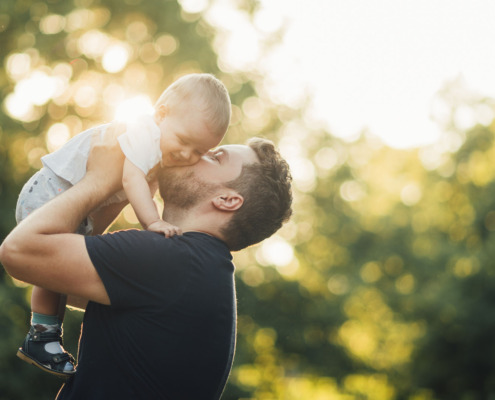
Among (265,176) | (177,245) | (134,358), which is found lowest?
(134,358)

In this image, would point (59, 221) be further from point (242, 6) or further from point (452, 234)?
point (452, 234)

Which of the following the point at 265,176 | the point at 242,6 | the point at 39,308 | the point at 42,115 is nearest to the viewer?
the point at 39,308

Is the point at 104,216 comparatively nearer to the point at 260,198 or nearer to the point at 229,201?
the point at 229,201

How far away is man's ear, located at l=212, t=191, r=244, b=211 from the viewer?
2832 mm

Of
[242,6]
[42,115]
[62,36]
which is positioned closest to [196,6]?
[242,6]

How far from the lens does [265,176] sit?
2.97 m

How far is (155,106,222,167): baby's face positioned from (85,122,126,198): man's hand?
9.3 inches

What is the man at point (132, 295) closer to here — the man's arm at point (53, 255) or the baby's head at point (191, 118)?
the man's arm at point (53, 255)

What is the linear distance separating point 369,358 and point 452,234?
594 cm

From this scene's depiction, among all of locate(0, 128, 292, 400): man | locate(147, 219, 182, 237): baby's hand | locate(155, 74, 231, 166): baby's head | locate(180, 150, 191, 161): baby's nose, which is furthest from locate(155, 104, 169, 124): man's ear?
locate(147, 219, 182, 237): baby's hand

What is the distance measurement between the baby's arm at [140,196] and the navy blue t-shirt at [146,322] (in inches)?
7.0

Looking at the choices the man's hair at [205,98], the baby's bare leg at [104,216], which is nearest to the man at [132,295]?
the baby's bare leg at [104,216]

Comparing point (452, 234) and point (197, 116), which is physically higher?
point (452, 234)

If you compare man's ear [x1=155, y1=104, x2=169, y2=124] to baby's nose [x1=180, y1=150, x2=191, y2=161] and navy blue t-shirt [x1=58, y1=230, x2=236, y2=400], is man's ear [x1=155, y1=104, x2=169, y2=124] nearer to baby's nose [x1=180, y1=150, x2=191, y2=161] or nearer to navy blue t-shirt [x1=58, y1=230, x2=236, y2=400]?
baby's nose [x1=180, y1=150, x2=191, y2=161]
